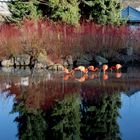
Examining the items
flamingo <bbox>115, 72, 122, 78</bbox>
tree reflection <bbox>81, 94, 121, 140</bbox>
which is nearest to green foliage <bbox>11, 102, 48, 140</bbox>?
tree reflection <bbox>81, 94, 121, 140</bbox>

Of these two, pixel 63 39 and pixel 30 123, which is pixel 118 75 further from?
pixel 30 123

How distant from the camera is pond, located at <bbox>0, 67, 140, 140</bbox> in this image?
10688mm

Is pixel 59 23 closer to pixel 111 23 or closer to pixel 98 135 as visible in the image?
pixel 111 23

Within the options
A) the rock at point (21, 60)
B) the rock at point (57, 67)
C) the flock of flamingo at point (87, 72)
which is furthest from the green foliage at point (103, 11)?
the flock of flamingo at point (87, 72)

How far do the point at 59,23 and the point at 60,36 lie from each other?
3.55 ft

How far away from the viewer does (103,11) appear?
87.2ft

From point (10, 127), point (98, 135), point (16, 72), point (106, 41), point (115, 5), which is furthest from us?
point (115, 5)

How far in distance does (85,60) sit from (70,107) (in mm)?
11571

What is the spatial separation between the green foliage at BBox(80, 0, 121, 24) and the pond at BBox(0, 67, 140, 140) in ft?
23.9

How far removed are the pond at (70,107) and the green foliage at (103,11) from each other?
7296 mm

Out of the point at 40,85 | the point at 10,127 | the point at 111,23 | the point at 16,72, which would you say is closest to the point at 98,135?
the point at 10,127

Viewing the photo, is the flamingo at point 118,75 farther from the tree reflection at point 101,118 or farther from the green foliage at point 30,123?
the green foliage at point 30,123

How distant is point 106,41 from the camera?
25.3 m

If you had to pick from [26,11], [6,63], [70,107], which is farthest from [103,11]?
[70,107]
